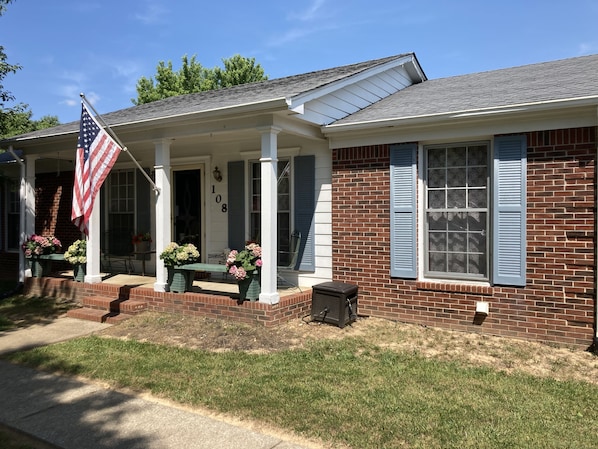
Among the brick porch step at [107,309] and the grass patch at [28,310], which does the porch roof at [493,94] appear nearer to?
the brick porch step at [107,309]

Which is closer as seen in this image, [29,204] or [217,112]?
[217,112]

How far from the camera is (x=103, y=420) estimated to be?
3777 mm

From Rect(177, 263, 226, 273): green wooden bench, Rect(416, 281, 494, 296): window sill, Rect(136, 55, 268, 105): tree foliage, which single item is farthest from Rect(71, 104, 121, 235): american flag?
Rect(136, 55, 268, 105): tree foliage

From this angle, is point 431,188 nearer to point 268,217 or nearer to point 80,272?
point 268,217

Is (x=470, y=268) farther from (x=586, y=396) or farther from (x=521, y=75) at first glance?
(x=521, y=75)

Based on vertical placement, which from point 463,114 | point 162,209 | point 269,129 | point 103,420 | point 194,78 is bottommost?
point 103,420

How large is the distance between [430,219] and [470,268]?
86 centimetres

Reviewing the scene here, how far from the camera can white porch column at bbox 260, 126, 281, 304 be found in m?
6.36

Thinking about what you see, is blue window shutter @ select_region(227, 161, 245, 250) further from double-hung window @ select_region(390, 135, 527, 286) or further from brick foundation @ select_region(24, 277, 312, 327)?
double-hung window @ select_region(390, 135, 527, 286)

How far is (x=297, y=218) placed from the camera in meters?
7.72

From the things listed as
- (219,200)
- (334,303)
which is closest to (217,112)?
(219,200)

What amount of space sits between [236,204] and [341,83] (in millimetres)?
2834

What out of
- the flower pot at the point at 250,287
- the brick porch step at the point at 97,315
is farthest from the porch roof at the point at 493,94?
the brick porch step at the point at 97,315

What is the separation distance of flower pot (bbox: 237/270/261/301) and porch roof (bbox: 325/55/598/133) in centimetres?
247
